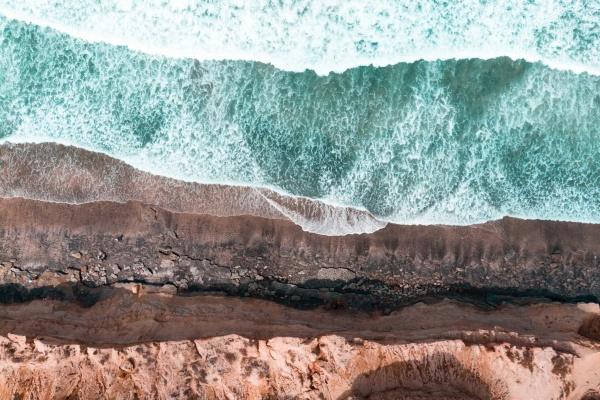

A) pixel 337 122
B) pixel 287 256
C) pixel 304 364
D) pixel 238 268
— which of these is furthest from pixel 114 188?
pixel 304 364

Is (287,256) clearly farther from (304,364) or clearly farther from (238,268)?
(304,364)

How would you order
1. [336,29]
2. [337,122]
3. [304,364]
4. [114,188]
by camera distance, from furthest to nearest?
[114,188], [337,122], [336,29], [304,364]

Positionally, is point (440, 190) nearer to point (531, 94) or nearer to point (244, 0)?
point (531, 94)

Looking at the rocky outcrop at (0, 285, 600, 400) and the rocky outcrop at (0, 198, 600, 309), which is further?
the rocky outcrop at (0, 198, 600, 309)

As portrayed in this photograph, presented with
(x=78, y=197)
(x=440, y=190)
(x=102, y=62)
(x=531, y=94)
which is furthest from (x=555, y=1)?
(x=78, y=197)

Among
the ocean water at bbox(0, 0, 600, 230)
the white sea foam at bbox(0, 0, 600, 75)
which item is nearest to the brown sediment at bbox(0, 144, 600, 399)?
the ocean water at bbox(0, 0, 600, 230)

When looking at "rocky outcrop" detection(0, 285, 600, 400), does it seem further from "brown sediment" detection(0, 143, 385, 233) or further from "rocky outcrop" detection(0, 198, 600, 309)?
"brown sediment" detection(0, 143, 385, 233)
